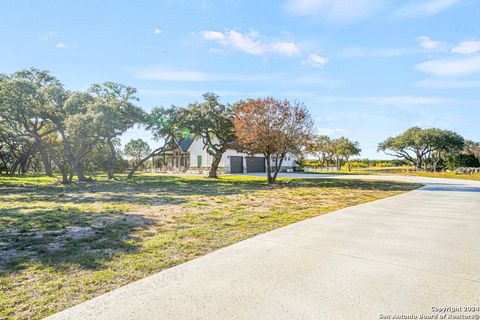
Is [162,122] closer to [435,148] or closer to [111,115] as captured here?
[111,115]

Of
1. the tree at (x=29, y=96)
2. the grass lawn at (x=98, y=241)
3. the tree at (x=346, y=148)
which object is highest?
the tree at (x=29, y=96)

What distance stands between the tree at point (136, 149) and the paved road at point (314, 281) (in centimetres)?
4262

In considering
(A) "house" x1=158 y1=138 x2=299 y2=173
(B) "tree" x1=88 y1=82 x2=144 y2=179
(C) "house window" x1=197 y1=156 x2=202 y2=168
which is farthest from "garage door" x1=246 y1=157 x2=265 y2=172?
(B) "tree" x1=88 y1=82 x2=144 y2=179

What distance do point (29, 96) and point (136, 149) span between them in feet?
93.8

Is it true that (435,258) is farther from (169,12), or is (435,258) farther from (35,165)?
(35,165)

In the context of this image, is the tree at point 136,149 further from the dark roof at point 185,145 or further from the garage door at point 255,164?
the garage door at point 255,164

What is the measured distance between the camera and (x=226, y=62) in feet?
53.6

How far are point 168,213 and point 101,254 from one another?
3.42 m

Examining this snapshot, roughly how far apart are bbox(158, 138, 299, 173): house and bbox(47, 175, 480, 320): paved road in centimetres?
2277

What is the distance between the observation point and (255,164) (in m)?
33.7

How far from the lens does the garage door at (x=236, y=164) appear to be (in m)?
31.2

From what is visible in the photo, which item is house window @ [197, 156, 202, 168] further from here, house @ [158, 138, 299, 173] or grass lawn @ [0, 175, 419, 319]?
grass lawn @ [0, 175, 419, 319]

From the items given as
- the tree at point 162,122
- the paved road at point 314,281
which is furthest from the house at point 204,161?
the paved road at point 314,281

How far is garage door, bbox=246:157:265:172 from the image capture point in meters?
32.9
